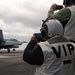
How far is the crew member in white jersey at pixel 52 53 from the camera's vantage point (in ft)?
12.7

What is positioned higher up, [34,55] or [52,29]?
[52,29]

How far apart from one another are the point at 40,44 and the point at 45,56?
6.6 inches

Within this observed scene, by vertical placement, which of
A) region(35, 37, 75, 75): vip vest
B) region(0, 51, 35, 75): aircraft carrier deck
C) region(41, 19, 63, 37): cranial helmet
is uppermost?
region(41, 19, 63, 37): cranial helmet

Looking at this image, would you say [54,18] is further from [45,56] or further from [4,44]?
[4,44]

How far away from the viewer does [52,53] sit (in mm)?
3861

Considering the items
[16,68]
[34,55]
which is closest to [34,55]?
[34,55]

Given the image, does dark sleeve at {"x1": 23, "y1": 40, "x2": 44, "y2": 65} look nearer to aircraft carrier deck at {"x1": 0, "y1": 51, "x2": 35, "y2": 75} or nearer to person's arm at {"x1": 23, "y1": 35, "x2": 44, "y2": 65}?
person's arm at {"x1": 23, "y1": 35, "x2": 44, "y2": 65}

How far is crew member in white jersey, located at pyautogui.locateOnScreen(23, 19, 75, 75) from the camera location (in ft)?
12.7

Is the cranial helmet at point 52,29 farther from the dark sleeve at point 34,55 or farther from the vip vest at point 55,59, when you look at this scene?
the dark sleeve at point 34,55

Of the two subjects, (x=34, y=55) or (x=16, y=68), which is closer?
(x=34, y=55)

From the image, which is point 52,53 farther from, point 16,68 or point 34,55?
point 16,68

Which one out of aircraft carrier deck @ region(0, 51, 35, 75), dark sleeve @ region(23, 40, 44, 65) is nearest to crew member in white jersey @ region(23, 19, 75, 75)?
dark sleeve @ region(23, 40, 44, 65)

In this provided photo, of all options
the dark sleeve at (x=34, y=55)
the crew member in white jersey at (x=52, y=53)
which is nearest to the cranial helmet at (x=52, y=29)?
the crew member in white jersey at (x=52, y=53)

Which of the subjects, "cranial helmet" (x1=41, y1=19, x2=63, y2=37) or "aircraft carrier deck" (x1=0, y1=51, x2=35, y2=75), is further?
"aircraft carrier deck" (x1=0, y1=51, x2=35, y2=75)
